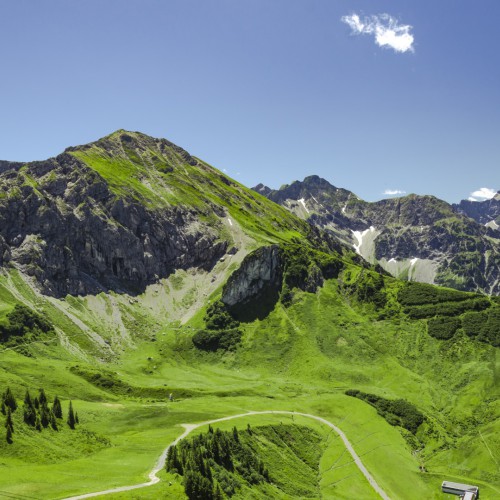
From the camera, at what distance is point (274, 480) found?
112500mm

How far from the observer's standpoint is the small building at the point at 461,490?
12288 cm

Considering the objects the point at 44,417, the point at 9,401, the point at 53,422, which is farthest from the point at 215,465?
the point at 9,401

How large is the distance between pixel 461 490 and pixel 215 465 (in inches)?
3070

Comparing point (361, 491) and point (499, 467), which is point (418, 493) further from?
point (499, 467)

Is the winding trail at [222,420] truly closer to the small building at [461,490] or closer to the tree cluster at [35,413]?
the small building at [461,490]

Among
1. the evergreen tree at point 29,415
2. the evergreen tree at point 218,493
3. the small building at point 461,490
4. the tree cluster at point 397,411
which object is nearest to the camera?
the evergreen tree at point 218,493

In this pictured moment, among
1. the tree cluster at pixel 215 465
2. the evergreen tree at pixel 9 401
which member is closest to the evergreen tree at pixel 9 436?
the evergreen tree at pixel 9 401

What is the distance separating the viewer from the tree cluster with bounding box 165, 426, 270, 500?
80625 millimetres

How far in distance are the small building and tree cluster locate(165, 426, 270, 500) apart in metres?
57.4

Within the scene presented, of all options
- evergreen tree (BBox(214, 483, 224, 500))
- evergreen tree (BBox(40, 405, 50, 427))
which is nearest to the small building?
evergreen tree (BBox(214, 483, 224, 500))

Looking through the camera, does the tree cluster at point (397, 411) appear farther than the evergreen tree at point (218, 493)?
Yes

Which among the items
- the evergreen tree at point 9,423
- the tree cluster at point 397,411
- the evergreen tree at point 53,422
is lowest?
the tree cluster at point 397,411

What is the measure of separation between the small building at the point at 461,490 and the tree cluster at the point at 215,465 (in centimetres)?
5740

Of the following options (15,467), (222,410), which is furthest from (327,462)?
(15,467)
